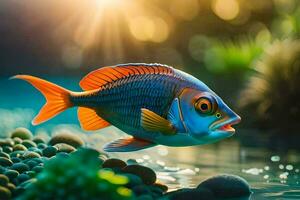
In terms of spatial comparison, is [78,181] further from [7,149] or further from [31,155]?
[7,149]

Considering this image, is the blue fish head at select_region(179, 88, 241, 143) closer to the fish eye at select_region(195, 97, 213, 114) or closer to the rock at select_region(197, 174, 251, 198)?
the fish eye at select_region(195, 97, 213, 114)

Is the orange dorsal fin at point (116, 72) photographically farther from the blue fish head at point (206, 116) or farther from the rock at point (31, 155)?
the rock at point (31, 155)

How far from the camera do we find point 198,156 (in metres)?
4.91

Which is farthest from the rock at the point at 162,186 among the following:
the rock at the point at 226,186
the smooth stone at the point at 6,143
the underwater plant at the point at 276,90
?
the underwater plant at the point at 276,90

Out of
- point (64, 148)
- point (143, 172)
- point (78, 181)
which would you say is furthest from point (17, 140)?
point (78, 181)

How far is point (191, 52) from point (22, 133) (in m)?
2.47

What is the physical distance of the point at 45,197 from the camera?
2.83 meters

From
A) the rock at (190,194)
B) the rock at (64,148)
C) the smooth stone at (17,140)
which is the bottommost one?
the rock at (190,194)

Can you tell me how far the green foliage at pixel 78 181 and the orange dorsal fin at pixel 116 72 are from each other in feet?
1.95

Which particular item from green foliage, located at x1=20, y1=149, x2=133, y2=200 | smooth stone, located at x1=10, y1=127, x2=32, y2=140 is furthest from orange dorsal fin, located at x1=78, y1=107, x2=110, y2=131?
smooth stone, located at x1=10, y1=127, x2=32, y2=140

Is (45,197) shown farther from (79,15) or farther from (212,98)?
(79,15)

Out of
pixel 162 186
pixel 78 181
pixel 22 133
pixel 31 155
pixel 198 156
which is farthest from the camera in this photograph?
pixel 198 156

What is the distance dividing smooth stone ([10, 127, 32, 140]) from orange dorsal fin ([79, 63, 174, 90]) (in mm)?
1418

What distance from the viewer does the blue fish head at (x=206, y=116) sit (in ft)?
10.1
